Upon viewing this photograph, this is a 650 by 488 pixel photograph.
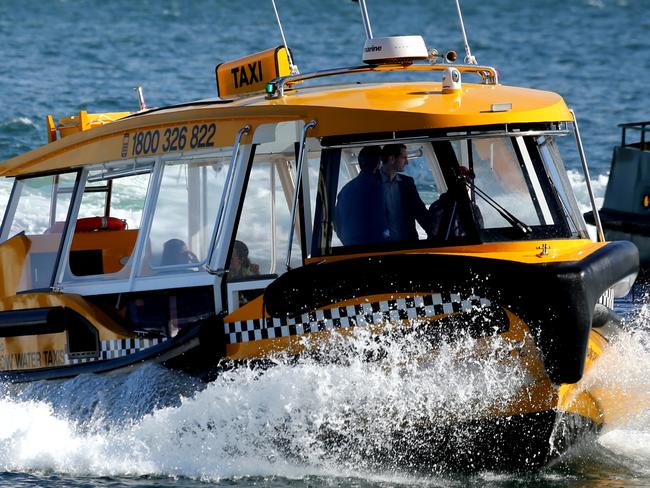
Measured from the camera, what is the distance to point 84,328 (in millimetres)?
8914

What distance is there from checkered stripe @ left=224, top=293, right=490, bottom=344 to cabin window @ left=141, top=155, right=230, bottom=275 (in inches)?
39.5

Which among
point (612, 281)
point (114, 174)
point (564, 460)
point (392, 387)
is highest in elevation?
point (114, 174)

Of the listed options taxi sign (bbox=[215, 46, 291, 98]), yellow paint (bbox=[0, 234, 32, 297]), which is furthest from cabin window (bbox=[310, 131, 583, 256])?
yellow paint (bbox=[0, 234, 32, 297])

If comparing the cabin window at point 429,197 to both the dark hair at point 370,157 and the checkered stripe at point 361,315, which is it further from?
the checkered stripe at point 361,315

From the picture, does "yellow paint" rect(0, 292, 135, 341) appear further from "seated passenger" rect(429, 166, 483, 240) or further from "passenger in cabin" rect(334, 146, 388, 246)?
"seated passenger" rect(429, 166, 483, 240)

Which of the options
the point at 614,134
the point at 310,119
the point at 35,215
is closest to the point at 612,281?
the point at 310,119

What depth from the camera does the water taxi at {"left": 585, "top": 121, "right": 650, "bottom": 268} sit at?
18406mm

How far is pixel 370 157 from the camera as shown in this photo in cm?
780

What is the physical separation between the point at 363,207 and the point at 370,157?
286mm

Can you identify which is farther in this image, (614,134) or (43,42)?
(43,42)

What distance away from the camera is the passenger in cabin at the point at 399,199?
303 inches

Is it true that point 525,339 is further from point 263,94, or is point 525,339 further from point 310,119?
point 263,94

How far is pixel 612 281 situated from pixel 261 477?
7.09ft

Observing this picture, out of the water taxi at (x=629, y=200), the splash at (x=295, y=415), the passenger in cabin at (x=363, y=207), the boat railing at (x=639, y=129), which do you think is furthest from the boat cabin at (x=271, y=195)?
the water taxi at (x=629, y=200)
